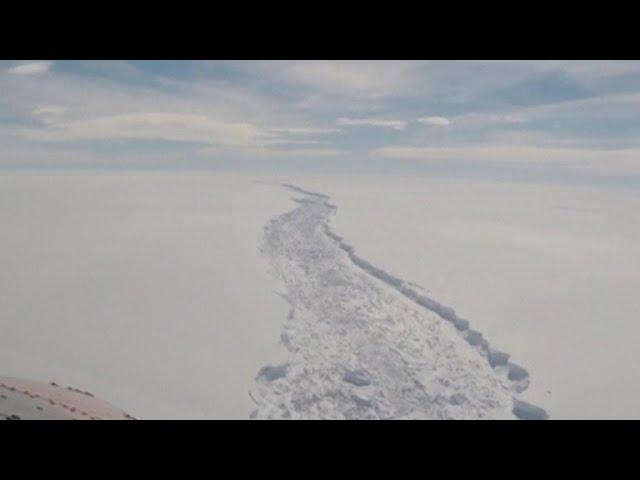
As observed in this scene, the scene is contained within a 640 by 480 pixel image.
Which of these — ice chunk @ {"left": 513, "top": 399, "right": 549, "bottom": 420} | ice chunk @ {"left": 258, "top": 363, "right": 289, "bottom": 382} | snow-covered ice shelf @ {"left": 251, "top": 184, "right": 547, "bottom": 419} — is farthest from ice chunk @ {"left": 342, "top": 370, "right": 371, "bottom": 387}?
ice chunk @ {"left": 513, "top": 399, "right": 549, "bottom": 420}

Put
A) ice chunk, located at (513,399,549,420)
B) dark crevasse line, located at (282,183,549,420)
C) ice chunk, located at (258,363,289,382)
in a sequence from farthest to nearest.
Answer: ice chunk, located at (258,363,289,382) < dark crevasse line, located at (282,183,549,420) < ice chunk, located at (513,399,549,420)

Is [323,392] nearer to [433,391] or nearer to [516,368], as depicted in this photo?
[433,391]

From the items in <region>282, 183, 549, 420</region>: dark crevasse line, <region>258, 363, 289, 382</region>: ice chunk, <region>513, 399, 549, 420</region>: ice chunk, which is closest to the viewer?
<region>513, 399, 549, 420</region>: ice chunk

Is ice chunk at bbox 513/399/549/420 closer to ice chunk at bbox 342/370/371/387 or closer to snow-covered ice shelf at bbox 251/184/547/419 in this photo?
snow-covered ice shelf at bbox 251/184/547/419

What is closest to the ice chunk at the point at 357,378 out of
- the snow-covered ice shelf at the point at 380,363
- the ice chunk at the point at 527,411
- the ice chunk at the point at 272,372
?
the snow-covered ice shelf at the point at 380,363

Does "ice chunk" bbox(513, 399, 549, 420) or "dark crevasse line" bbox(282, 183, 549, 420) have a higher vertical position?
"dark crevasse line" bbox(282, 183, 549, 420)

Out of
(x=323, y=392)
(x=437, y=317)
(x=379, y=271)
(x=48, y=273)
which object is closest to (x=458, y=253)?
(x=379, y=271)
